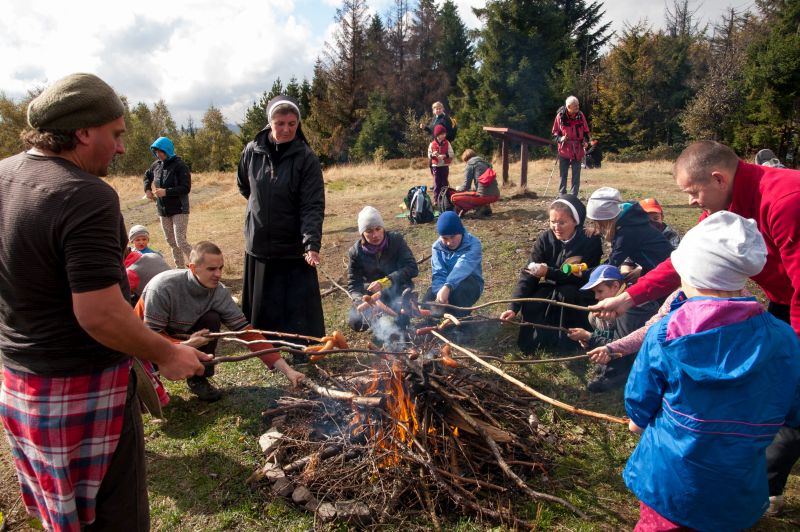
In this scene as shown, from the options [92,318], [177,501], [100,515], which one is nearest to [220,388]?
[177,501]

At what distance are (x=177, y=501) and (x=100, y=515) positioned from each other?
3.85ft

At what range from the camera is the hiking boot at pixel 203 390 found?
4066 millimetres

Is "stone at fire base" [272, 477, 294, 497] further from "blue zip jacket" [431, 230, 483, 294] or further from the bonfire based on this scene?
"blue zip jacket" [431, 230, 483, 294]

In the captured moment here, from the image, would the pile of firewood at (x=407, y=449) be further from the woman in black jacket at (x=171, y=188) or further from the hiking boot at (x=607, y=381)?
the woman in black jacket at (x=171, y=188)

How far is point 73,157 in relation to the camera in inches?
67.1

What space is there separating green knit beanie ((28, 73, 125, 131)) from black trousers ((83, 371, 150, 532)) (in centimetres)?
102

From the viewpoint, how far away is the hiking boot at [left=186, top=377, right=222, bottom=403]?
13.3ft

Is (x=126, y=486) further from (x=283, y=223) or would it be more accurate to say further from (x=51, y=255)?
(x=283, y=223)

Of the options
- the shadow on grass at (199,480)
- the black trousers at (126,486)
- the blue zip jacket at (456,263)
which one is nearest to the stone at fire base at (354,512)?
the shadow on grass at (199,480)

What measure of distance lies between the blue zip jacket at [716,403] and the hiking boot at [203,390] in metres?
3.28

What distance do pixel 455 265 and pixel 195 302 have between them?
7.74 feet

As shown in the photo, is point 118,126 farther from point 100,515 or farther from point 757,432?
point 757,432

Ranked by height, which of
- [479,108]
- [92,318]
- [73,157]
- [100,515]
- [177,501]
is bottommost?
[177,501]

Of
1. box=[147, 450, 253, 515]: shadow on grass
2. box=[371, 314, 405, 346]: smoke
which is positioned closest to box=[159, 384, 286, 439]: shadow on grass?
box=[147, 450, 253, 515]: shadow on grass
